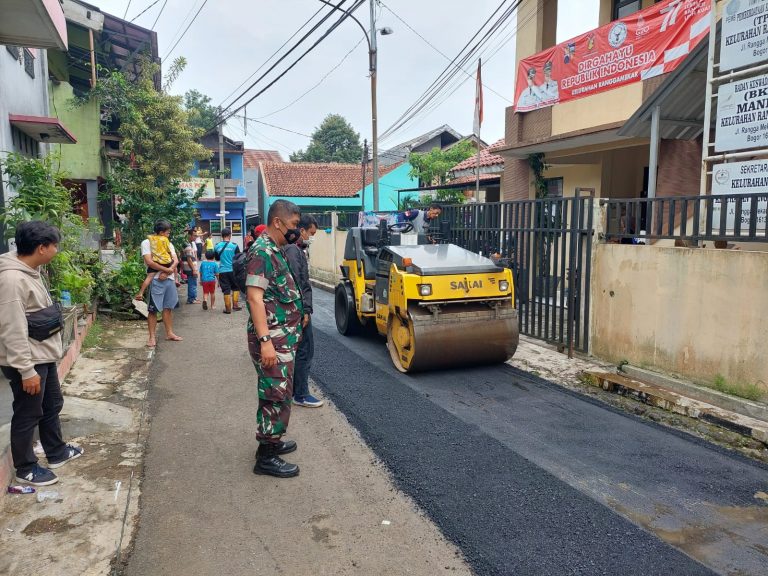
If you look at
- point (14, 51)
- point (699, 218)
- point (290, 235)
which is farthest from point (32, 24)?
point (699, 218)

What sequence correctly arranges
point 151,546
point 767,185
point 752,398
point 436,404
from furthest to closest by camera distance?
point 767,185 → point 436,404 → point 752,398 → point 151,546

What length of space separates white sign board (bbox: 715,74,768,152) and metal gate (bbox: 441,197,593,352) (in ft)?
5.20

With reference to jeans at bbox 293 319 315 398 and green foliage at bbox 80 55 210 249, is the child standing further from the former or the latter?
jeans at bbox 293 319 315 398

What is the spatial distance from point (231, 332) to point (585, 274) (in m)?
5.37

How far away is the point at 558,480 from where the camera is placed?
13.0ft

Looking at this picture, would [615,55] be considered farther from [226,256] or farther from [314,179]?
[314,179]

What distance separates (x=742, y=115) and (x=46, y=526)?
23.8 ft

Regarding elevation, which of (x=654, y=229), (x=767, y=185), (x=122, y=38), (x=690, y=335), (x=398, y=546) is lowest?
(x=398, y=546)

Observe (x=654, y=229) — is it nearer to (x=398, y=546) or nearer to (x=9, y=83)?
(x=398, y=546)

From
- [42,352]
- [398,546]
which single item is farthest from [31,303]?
[398,546]

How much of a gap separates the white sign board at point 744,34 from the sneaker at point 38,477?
7.46m

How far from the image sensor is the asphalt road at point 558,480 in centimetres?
311

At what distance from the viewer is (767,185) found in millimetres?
5961

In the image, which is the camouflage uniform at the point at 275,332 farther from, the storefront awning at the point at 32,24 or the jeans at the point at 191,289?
the jeans at the point at 191,289
